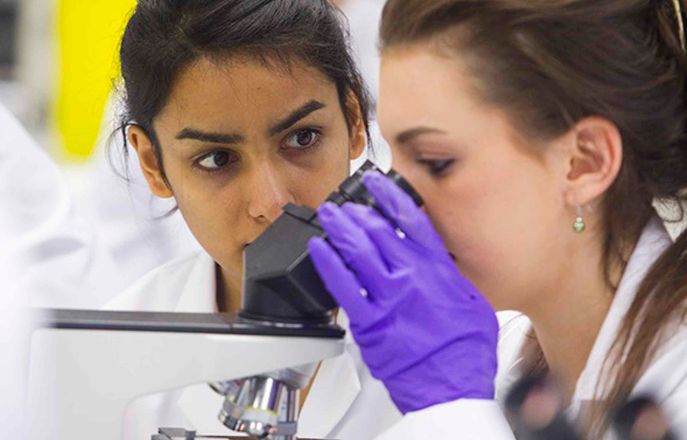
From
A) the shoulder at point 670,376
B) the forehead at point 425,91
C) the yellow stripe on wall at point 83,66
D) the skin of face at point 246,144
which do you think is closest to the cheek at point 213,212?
the skin of face at point 246,144

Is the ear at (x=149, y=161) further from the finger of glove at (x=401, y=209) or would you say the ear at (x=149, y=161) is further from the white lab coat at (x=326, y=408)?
the finger of glove at (x=401, y=209)

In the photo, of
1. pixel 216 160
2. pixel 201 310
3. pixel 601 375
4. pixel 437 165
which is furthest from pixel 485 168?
pixel 201 310

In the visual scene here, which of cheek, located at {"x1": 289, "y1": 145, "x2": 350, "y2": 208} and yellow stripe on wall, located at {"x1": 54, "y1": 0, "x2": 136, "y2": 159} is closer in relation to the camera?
cheek, located at {"x1": 289, "y1": 145, "x2": 350, "y2": 208}

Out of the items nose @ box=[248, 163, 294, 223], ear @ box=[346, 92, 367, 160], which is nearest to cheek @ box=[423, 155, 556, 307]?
nose @ box=[248, 163, 294, 223]

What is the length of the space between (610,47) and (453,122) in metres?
0.18

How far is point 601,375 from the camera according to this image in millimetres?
1299

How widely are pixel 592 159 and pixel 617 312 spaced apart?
0.17m

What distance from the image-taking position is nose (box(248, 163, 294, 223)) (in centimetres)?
160

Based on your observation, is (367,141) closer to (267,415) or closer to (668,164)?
(668,164)

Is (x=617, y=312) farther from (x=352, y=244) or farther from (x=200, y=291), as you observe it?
(x=200, y=291)

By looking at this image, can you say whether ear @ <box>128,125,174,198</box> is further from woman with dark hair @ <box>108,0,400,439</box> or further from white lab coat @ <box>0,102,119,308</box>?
white lab coat @ <box>0,102,119,308</box>

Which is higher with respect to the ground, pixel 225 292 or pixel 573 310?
pixel 225 292

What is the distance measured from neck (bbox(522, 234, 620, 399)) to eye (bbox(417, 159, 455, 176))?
0.57 ft

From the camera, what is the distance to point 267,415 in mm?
1122
